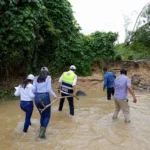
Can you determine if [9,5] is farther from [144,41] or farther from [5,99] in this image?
[144,41]

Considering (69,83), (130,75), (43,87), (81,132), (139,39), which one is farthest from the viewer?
(139,39)

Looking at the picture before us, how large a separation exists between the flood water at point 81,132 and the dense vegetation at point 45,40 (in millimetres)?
4330

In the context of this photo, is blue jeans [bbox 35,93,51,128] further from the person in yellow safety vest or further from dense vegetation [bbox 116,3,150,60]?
dense vegetation [bbox 116,3,150,60]

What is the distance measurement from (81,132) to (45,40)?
10723 mm

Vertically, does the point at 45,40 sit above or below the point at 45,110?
above

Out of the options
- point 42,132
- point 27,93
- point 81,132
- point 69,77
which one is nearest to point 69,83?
point 69,77

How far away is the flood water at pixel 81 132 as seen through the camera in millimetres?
6965

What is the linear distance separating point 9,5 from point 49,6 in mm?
4363

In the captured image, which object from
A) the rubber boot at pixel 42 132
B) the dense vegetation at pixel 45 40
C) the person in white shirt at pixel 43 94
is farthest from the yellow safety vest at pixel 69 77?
the dense vegetation at pixel 45 40

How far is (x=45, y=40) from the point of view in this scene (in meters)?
18.0

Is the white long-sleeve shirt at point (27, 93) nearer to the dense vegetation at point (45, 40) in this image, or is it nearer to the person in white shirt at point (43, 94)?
the person in white shirt at point (43, 94)

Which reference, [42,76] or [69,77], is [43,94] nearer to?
[42,76]

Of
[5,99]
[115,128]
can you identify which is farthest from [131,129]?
[5,99]

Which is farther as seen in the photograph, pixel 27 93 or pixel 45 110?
pixel 27 93
